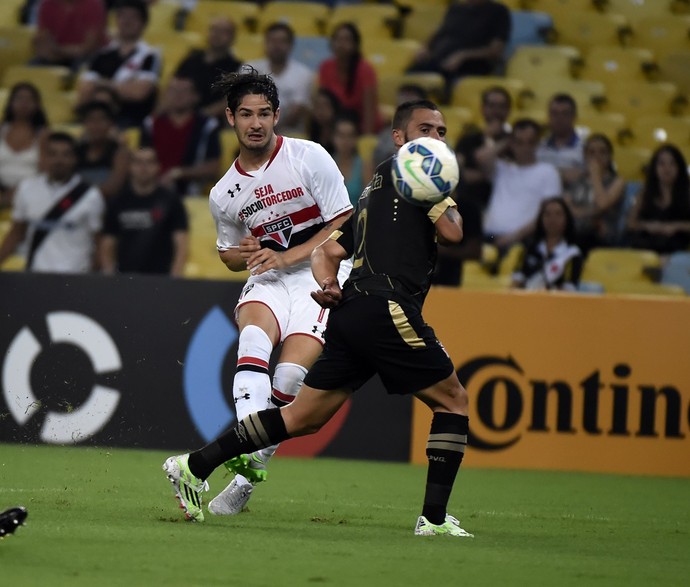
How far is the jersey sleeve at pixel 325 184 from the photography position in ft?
26.2

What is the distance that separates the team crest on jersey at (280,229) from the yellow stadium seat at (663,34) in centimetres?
1036

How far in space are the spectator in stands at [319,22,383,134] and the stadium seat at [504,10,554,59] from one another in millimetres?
2634

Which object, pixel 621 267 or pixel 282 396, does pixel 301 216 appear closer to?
pixel 282 396

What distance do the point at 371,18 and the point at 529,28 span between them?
6.24ft

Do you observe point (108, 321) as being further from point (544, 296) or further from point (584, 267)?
point (584, 267)

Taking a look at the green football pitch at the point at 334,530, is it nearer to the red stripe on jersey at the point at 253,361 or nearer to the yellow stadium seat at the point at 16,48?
the red stripe on jersey at the point at 253,361

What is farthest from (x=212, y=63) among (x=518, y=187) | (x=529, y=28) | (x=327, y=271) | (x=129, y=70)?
(x=327, y=271)

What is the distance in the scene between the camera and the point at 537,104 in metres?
16.6

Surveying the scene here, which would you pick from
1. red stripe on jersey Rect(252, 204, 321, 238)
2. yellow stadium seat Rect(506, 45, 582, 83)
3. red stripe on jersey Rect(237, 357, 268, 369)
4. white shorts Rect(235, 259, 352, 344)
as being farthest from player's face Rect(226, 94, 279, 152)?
yellow stadium seat Rect(506, 45, 582, 83)

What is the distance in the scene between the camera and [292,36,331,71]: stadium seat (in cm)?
1683

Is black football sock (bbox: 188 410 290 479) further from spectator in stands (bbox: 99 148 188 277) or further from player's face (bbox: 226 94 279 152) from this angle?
spectator in stands (bbox: 99 148 188 277)

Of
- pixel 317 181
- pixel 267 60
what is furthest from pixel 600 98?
pixel 317 181

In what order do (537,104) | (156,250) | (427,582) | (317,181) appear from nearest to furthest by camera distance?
(427,582) < (317,181) < (156,250) < (537,104)

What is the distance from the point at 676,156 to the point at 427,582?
9.15m
